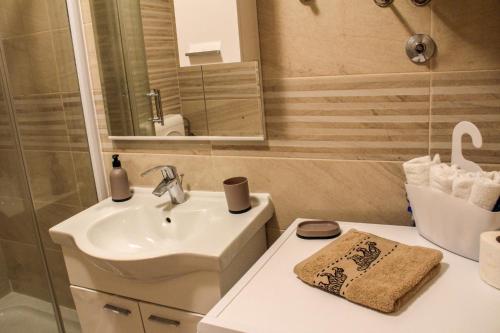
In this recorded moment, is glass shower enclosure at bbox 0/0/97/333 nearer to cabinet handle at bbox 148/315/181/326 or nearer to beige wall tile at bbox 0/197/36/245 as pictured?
beige wall tile at bbox 0/197/36/245

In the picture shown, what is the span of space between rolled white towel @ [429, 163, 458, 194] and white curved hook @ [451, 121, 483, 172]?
0.15 ft

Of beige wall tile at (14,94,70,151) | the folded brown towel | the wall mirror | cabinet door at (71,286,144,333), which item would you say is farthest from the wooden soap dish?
beige wall tile at (14,94,70,151)

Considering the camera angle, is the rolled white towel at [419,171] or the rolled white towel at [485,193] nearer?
the rolled white towel at [485,193]

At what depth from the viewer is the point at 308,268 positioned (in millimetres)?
1013

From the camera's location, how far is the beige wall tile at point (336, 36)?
1.16m

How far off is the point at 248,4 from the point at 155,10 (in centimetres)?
37

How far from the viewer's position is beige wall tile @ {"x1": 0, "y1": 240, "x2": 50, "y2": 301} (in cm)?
177

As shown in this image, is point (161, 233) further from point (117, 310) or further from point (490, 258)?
point (490, 258)

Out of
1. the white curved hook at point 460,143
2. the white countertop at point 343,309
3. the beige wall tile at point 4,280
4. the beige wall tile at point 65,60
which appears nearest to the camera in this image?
the white countertop at point 343,309

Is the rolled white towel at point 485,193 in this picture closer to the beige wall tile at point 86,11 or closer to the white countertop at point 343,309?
the white countertop at point 343,309

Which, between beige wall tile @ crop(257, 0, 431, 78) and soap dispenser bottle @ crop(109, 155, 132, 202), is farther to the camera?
soap dispenser bottle @ crop(109, 155, 132, 202)

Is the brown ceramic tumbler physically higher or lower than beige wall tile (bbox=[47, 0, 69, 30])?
lower

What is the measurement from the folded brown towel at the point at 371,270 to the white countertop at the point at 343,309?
0.02m

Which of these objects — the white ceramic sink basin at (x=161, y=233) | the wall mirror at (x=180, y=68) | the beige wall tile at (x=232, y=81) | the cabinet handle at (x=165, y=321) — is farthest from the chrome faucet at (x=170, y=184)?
the cabinet handle at (x=165, y=321)
